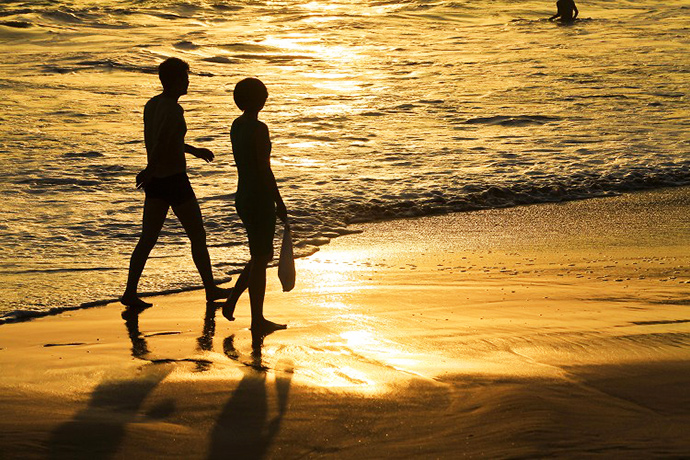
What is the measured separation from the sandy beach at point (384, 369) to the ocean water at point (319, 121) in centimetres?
121

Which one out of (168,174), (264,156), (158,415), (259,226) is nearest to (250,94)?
(264,156)

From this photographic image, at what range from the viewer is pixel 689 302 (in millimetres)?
5875

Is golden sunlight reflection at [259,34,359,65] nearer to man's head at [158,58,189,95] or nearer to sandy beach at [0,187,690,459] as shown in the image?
sandy beach at [0,187,690,459]

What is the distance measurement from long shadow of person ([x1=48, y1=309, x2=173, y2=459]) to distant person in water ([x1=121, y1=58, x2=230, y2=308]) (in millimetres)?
1528

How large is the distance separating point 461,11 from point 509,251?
27103mm

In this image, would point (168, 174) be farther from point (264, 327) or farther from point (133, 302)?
point (264, 327)

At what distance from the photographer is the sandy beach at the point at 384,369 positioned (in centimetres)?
370

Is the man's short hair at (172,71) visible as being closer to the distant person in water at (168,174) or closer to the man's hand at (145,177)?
the distant person in water at (168,174)

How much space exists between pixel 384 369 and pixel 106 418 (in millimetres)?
1317

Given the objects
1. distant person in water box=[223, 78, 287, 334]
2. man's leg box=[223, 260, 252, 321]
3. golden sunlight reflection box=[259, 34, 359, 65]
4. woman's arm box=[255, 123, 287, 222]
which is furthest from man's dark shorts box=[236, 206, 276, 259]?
golden sunlight reflection box=[259, 34, 359, 65]

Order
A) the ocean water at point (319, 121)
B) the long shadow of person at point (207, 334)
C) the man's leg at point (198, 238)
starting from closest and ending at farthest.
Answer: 1. the long shadow of person at point (207, 334)
2. the man's leg at point (198, 238)
3. the ocean water at point (319, 121)

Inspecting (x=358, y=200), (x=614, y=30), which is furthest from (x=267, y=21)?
(x=358, y=200)

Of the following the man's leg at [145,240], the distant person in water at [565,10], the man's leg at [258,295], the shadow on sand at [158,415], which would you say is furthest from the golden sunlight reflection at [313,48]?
the shadow on sand at [158,415]

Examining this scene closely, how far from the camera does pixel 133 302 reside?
6160mm
